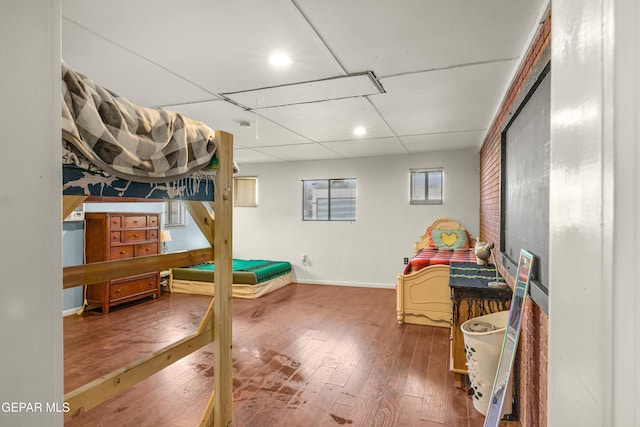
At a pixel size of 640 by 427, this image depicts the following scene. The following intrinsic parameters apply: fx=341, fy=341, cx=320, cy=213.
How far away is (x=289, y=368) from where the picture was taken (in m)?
3.04

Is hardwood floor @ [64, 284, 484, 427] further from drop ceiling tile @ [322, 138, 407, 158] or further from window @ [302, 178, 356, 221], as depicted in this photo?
drop ceiling tile @ [322, 138, 407, 158]

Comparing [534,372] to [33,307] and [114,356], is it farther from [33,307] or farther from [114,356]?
[114,356]

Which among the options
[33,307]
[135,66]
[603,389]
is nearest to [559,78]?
[603,389]

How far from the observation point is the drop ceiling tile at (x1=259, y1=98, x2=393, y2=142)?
332cm

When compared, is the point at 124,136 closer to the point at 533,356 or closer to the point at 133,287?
the point at 533,356

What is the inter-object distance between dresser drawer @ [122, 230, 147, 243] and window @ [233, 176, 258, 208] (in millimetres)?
2403

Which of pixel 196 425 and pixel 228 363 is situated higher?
pixel 228 363

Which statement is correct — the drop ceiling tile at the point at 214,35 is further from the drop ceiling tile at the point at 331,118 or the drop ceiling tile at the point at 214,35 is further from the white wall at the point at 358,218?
the white wall at the point at 358,218

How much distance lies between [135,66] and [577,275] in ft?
9.14

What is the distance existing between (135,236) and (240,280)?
174cm

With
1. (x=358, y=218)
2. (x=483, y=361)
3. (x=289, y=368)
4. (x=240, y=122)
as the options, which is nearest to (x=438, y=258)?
(x=358, y=218)

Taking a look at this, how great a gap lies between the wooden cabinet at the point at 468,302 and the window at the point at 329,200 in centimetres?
383

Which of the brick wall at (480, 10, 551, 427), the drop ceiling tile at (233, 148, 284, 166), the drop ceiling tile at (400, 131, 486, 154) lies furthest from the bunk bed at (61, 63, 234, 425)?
the drop ceiling tile at (233, 148, 284, 166)

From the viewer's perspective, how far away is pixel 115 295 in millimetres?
4785
